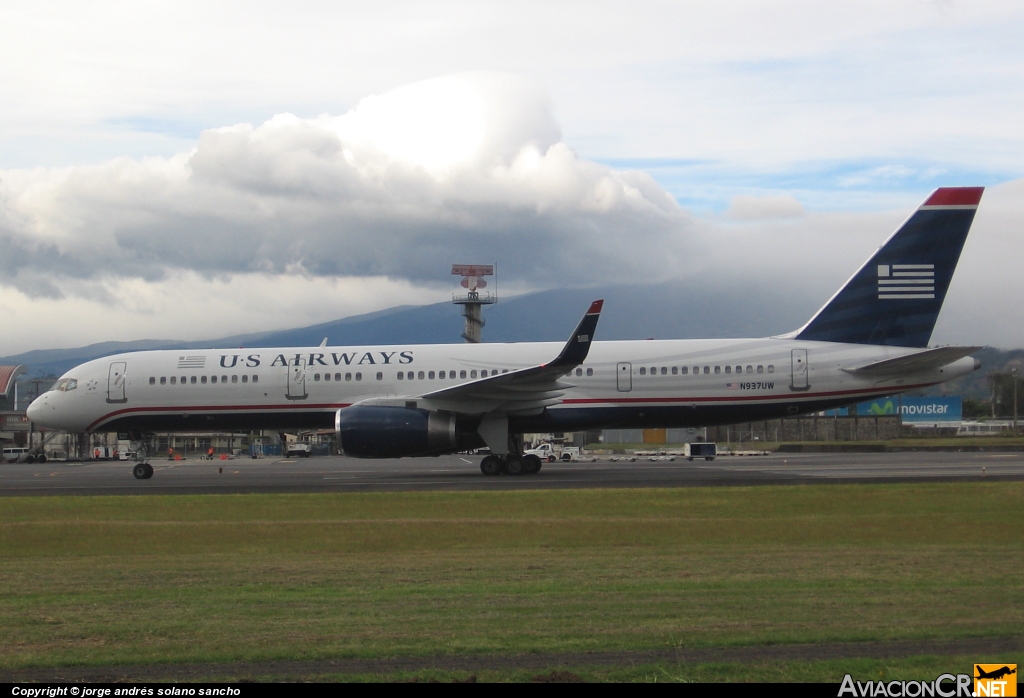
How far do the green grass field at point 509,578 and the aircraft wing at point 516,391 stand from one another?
7.13 metres

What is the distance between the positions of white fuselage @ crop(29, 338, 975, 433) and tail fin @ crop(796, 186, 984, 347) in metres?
0.63

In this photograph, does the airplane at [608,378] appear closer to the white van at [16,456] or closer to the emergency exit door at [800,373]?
the emergency exit door at [800,373]

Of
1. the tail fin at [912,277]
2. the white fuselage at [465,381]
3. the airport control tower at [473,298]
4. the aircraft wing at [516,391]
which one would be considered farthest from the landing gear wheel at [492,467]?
the airport control tower at [473,298]

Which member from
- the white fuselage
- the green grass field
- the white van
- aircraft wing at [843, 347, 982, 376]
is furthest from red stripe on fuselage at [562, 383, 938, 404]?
the white van

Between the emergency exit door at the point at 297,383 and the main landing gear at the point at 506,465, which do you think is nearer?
the main landing gear at the point at 506,465

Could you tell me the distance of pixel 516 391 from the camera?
84.8ft

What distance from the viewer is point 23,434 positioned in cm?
6919

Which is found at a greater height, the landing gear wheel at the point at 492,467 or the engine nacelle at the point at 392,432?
the engine nacelle at the point at 392,432

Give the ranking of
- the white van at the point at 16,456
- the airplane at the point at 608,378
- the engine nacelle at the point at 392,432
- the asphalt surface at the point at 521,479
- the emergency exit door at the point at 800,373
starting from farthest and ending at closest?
the white van at the point at 16,456 < the emergency exit door at the point at 800,373 < the airplane at the point at 608,378 < the engine nacelle at the point at 392,432 < the asphalt surface at the point at 521,479

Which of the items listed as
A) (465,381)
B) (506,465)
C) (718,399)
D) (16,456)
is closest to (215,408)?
(465,381)

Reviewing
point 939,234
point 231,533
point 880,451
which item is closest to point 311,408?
point 231,533

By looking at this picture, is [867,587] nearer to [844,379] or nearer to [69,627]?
[69,627]

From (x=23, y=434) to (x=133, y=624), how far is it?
69456mm

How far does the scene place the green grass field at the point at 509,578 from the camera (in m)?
6.89
